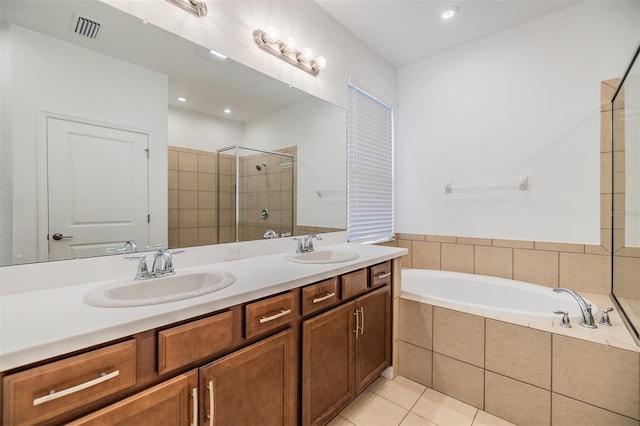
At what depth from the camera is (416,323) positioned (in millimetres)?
1929

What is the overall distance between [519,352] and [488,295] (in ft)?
2.79

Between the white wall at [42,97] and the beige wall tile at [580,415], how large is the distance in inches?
98.2

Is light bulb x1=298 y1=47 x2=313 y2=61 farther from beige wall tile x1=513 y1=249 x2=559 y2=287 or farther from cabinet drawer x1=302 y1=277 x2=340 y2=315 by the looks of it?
beige wall tile x1=513 y1=249 x2=559 y2=287

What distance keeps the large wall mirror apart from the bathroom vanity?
0.25 metres

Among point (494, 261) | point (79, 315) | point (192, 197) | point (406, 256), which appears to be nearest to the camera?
point (79, 315)

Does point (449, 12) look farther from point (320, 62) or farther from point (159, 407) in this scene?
point (159, 407)

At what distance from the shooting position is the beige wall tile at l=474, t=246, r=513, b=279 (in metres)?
2.39

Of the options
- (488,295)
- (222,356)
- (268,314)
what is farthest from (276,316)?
(488,295)

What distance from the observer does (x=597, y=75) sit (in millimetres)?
2029

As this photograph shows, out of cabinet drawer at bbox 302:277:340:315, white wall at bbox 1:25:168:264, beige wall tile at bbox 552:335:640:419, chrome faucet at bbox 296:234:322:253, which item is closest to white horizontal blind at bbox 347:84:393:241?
chrome faucet at bbox 296:234:322:253

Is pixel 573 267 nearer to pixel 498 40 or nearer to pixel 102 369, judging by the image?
pixel 498 40

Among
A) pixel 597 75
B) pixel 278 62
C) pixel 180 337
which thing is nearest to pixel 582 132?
pixel 597 75

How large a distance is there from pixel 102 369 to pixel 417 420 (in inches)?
63.4

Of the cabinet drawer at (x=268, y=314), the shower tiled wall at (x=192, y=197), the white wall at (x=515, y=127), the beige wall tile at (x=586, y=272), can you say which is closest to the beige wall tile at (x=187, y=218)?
the shower tiled wall at (x=192, y=197)
